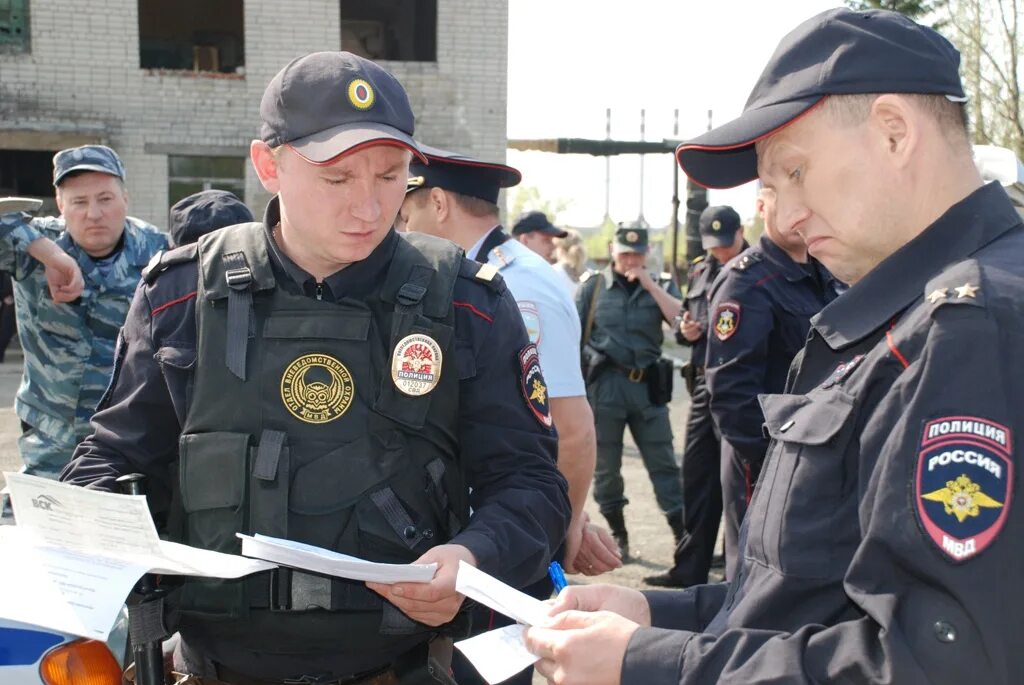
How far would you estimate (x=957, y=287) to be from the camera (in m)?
1.29

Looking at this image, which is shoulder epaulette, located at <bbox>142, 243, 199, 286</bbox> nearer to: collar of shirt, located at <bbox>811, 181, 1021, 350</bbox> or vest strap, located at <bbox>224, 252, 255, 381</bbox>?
vest strap, located at <bbox>224, 252, 255, 381</bbox>

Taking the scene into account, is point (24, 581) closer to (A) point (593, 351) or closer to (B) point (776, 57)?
(B) point (776, 57)

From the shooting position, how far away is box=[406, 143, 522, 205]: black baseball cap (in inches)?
135

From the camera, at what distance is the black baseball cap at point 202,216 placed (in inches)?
168

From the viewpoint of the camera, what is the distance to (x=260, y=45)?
55.1 ft

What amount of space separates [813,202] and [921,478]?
474mm

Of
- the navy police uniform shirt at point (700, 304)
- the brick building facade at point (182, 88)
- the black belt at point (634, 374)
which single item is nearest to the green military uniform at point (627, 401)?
the black belt at point (634, 374)

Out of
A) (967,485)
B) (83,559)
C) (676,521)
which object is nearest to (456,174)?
(83,559)

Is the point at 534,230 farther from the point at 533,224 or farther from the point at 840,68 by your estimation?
the point at 840,68

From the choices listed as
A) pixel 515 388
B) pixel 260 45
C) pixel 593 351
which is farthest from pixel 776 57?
pixel 260 45

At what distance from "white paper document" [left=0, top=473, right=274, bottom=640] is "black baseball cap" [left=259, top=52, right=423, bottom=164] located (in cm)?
81

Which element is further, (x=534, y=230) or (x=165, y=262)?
(x=534, y=230)

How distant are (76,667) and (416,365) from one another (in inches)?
39.4

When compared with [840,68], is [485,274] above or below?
below
